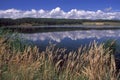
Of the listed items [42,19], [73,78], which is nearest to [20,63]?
[73,78]

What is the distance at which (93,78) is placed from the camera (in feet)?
15.3

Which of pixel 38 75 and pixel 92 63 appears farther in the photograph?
pixel 38 75

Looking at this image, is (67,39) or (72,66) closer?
(72,66)

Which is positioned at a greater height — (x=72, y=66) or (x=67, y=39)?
(x=72, y=66)

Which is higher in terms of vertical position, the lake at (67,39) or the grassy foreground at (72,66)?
the grassy foreground at (72,66)

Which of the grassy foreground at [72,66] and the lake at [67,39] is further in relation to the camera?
the lake at [67,39]

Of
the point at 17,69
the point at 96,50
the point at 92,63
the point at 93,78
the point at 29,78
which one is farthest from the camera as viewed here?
the point at 17,69

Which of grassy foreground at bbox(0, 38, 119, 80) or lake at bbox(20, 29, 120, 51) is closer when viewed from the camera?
grassy foreground at bbox(0, 38, 119, 80)

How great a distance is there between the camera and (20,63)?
22.0ft

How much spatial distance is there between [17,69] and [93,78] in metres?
2.41

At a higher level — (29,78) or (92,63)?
(92,63)

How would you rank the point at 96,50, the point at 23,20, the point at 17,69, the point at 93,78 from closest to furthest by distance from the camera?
the point at 93,78, the point at 96,50, the point at 17,69, the point at 23,20

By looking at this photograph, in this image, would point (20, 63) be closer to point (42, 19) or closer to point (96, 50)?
point (96, 50)

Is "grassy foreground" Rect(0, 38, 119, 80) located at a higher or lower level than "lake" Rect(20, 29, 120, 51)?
higher
